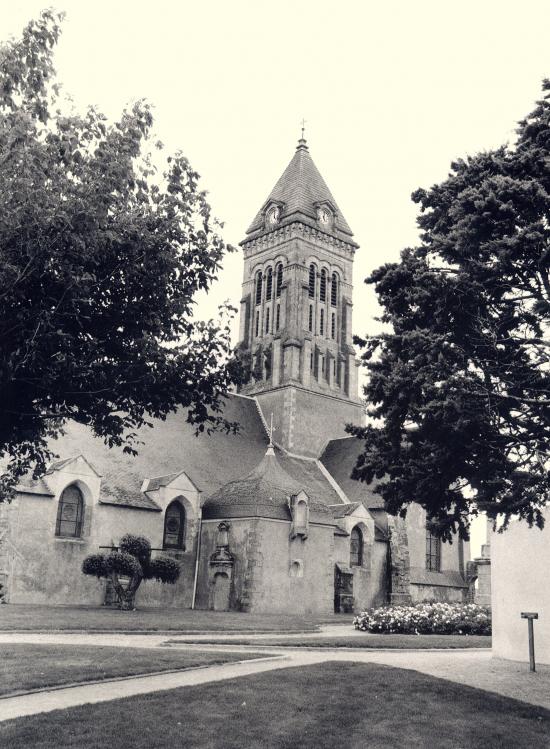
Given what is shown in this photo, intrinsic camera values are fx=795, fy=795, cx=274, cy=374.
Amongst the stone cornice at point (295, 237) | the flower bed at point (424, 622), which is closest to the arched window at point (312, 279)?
the stone cornice at point (295, 237)

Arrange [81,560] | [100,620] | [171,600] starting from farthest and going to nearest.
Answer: [171,600], [81,560], [100,620]

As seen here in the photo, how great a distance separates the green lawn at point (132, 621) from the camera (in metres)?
21.1

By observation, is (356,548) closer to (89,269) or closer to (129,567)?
(129,567)

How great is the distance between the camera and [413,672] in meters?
13.7

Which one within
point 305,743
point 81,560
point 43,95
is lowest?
point 305,743

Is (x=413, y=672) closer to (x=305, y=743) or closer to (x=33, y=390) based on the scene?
(x=305, y=743)

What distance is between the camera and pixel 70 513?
106 ft

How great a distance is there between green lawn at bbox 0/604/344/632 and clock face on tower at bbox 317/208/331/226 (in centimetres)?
3032

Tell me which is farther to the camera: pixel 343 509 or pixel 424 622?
pixel 343 509

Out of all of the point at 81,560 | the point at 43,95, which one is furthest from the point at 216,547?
the point at 43,95

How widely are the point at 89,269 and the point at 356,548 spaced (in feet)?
101

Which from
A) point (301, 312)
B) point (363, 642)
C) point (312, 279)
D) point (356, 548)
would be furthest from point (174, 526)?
point (312, 279)

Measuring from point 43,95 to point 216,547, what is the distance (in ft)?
86.7

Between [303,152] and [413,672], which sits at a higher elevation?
[303,152]
